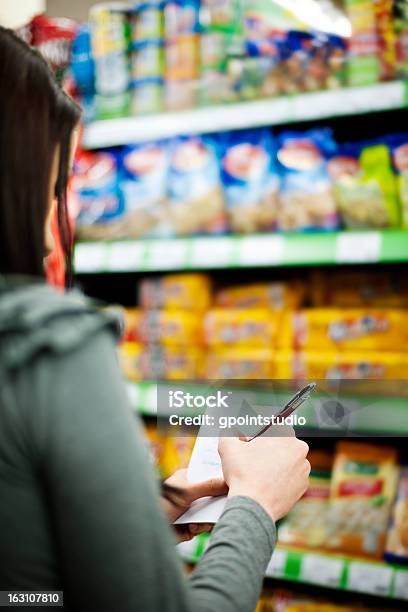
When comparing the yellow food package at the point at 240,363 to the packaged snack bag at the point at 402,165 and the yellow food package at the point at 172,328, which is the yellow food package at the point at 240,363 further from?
the packaged snack bag at the point at 402,165

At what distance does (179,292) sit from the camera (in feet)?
5.88

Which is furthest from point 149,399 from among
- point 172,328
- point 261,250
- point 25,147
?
point 25,147

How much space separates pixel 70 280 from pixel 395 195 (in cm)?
96

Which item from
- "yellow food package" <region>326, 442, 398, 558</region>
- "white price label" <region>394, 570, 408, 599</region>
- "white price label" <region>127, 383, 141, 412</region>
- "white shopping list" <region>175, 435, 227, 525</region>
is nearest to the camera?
"white shopping list" <region>175, 435, 227, 525</region>

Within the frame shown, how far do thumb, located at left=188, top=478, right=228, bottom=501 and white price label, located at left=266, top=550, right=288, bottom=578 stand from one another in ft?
2.91

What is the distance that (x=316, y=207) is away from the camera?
1589mm

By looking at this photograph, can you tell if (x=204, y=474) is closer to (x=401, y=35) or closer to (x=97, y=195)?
(x=401, y=35)

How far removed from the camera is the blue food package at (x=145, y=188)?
178 centimetres

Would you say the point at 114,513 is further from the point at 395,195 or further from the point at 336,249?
the point at 395,195

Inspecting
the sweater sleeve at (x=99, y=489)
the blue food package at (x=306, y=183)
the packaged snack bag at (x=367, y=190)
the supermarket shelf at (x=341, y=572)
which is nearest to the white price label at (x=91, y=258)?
the blue food package at (x=306, y=183)

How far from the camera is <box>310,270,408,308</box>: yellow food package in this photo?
65.2 inches

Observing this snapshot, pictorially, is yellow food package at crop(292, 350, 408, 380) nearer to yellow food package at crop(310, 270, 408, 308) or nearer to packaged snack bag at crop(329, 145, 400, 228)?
yellow food package at crop(310, 270, 408, 308)

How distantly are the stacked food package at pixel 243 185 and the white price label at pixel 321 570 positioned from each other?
2.38 feet

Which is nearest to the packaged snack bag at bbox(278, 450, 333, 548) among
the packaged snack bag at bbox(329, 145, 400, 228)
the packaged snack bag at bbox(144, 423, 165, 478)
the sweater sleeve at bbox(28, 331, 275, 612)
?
the packaged snack bag at bbox(144, 423, 165, 478)
